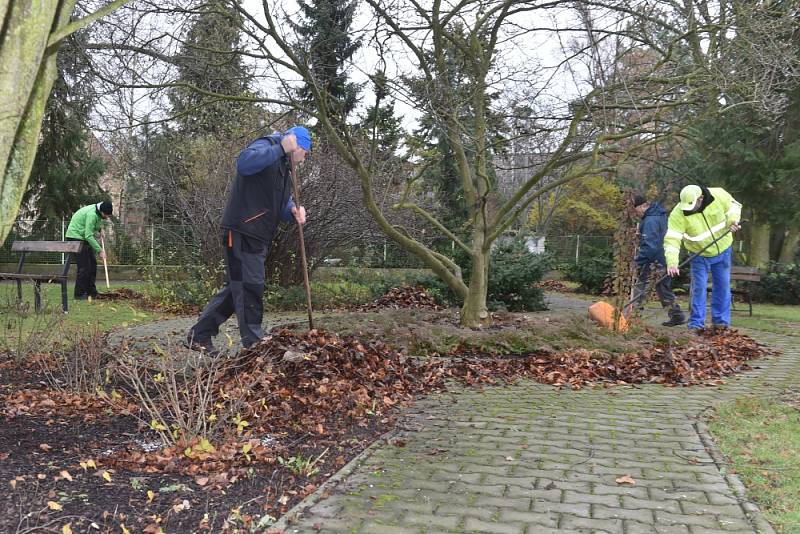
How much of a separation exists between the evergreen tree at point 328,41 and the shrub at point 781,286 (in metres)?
12.9

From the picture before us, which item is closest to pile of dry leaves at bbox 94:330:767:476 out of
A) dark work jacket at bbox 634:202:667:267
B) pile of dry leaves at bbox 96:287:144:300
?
dark work jacket at bbox 634:202:667:267

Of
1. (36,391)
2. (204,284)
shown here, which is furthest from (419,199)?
(36,391)

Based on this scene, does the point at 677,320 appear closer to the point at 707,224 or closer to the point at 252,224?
the point at 707,224

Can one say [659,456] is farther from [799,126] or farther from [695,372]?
[799,126]

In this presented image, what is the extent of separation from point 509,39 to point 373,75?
212 cm

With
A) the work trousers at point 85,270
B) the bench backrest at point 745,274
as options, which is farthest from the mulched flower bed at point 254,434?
the work trousers at point 85,270

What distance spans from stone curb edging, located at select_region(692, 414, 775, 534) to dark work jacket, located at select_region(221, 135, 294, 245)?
3.85 meters

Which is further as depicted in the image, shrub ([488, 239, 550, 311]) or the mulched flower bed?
shrub ([488, 239, 550, 311])

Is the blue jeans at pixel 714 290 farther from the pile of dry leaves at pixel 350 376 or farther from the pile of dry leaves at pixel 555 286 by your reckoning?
the pile of dry leaves at pixel 555 286

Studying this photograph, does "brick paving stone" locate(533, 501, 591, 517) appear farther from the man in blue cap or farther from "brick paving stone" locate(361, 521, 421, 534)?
the man in blue cap

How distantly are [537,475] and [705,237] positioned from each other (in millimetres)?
6205

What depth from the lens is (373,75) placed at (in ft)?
25.3

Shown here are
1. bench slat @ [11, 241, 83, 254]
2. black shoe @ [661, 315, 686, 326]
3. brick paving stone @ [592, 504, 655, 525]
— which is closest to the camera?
brick paving stone @ [592, 504, 655, 525]

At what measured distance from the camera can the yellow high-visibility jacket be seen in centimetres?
876
